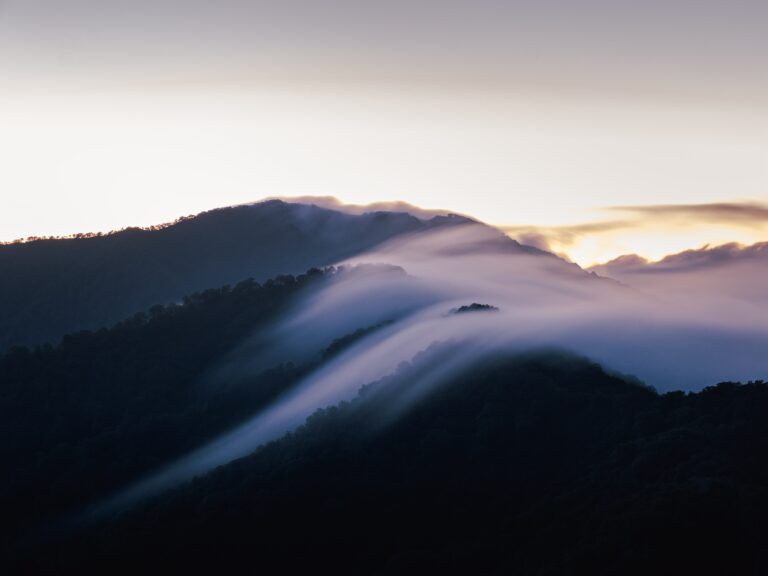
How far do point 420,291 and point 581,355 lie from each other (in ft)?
87.8

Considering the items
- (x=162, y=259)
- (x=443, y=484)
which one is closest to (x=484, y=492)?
(x=443, y=484)

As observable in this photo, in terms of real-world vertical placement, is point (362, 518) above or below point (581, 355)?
below

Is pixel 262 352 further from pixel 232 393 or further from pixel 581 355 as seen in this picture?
pixel 581 355

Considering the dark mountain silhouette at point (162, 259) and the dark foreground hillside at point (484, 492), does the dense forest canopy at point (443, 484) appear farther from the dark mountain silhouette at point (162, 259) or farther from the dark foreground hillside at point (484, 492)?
the dark mountain silhouette at point (162, 259)

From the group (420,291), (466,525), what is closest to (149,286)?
(420,291)

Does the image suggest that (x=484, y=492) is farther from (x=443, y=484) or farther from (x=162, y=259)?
(x=162, y=259)

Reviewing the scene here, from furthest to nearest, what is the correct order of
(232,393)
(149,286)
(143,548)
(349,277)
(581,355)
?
(149,286) < (349,277) < (232,393) < (581,355) < (143,548)

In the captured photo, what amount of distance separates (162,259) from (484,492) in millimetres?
77669

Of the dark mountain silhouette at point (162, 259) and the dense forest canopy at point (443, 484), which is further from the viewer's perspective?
the dark mountain silhouette at point (162, 259)

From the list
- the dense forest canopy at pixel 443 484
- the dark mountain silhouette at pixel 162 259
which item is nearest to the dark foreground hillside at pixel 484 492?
the dense forest canopy at pixel 443 484

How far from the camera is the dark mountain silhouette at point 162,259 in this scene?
129 m

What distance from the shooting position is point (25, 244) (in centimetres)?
14312

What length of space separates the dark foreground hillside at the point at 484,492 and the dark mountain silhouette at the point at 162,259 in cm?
5634

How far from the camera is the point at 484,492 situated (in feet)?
218
